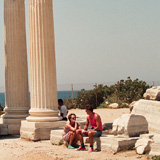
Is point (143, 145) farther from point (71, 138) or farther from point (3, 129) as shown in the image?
point (3, 129)

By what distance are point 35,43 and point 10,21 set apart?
3679mm

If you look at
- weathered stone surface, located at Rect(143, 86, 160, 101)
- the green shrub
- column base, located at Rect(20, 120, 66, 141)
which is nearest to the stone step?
column base, located at Rect(20, 120, 66, 141)

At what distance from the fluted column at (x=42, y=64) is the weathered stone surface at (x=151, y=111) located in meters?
4.00

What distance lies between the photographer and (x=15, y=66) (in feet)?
67.6

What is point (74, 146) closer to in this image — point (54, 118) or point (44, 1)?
point (54, 118)

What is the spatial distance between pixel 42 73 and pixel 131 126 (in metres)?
5.06

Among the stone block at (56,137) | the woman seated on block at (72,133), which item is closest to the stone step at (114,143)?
the woman seated on block at (72,133)

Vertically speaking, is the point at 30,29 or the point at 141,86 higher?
the point at 30,29

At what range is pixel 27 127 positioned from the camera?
17922 millimetres

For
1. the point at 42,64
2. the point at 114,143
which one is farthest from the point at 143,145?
the point at 42,64

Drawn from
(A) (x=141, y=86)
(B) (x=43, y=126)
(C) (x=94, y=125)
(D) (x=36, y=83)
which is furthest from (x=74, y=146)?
(A) (x=141, y=86)

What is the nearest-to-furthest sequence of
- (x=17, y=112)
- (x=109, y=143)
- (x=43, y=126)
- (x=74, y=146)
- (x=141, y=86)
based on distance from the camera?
(x=109, y=143)
(x=74, y=146)
(x=43, y=126)
(x=17, y=112)
(x=141, y=86)

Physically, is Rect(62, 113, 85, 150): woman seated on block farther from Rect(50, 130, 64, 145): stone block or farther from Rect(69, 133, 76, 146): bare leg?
Rect(50, 130, 64, 145): stone block

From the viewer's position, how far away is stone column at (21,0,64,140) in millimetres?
17719
